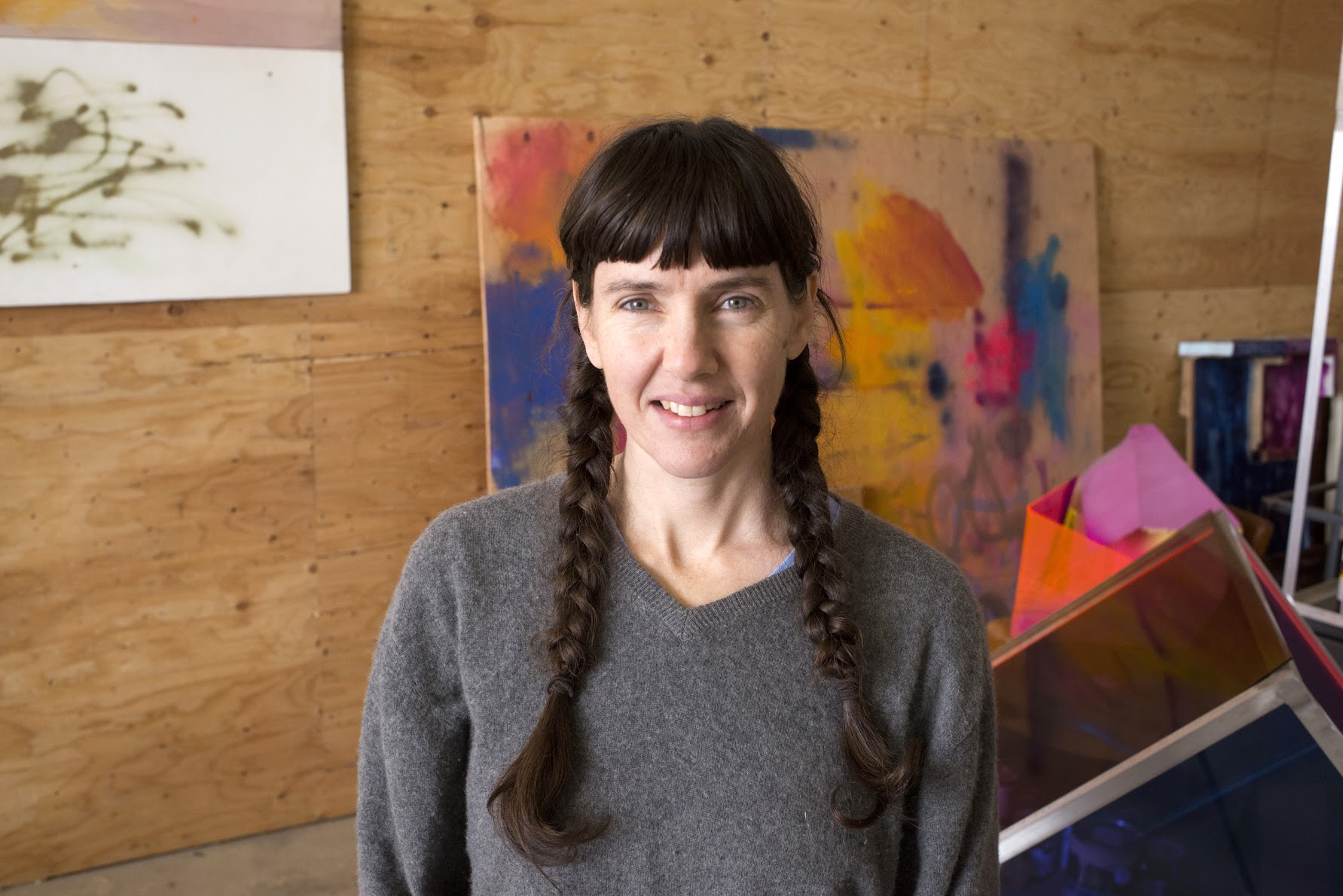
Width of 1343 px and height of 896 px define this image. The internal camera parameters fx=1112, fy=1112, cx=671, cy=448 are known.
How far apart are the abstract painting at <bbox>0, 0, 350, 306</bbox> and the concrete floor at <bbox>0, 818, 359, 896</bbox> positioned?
1509mm

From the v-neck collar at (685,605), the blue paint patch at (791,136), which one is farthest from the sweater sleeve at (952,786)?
the blue paint patch at (791,136)

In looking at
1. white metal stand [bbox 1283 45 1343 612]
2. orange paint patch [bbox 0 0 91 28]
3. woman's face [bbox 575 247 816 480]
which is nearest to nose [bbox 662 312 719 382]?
woman's face [bbox 575 247 816 480]

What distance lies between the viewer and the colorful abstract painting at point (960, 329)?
3.69m

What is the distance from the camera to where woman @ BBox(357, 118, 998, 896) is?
1132 mm

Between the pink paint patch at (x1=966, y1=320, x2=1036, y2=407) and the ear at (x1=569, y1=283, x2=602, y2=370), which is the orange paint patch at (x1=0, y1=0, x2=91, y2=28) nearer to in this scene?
the ear at (x1=569, y1=283, x2=602, y2=370)

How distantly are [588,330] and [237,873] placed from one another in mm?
2383

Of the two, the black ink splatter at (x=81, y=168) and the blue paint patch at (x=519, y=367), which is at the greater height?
the black ink splatter at (x=81, y=168)

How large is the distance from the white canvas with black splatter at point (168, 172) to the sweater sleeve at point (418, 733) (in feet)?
6.34

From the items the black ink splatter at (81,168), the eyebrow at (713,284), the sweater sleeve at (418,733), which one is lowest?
the sweater sleeve at (418,733)

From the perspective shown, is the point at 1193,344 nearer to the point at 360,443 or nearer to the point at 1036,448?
the point at 1036,448

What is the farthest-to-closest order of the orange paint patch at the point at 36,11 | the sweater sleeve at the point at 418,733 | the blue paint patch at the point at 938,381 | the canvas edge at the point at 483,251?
the blue paint patch at the point at 938,381 → the canvas edge at the point at 483,251 → the orange paint patch at the point at 36,11 → the sweater sleeve at the point at 418,733

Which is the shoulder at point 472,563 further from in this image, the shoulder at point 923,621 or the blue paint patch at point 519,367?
the blue paint patch at point 519,367

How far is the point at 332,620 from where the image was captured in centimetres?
317

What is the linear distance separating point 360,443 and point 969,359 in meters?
2.10
